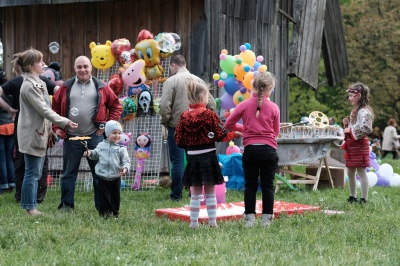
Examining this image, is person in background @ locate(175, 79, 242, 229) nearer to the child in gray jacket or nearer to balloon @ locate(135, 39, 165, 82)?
the child in gray jacket

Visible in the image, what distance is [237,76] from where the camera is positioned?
10133 millimetres

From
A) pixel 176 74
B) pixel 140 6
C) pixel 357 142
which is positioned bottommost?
pixel 357 142

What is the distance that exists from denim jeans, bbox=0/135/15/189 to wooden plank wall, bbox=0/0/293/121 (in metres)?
3.00

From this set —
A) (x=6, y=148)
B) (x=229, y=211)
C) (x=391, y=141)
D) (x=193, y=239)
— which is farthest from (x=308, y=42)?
(x=391, y=141)

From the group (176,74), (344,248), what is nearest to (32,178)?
(176,74)

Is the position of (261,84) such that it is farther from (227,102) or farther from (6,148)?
(6,148)

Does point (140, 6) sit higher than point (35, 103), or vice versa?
point (140, 6)

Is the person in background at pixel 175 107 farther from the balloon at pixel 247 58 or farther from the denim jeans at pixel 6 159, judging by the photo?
the denim jeans at pixel 6 159

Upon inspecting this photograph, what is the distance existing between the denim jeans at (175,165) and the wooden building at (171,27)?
286 centimetres

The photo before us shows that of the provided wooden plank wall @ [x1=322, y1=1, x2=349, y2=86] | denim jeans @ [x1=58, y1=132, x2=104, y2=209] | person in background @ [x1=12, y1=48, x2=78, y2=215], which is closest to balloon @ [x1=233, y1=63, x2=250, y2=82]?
denim jeans @ [x1=58, y1=132, x2=104, y2=209]

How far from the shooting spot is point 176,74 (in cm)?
941

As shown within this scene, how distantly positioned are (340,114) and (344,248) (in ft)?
91.2

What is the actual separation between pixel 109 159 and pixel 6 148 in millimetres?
3718

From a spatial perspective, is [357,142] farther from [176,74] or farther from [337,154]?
[337,154]
